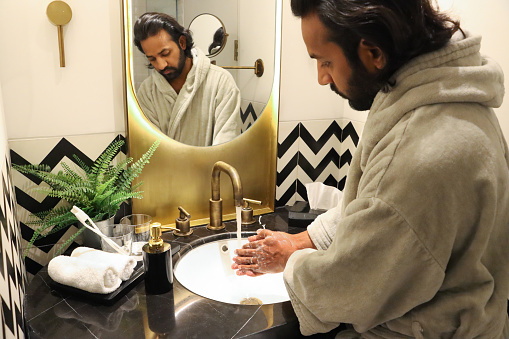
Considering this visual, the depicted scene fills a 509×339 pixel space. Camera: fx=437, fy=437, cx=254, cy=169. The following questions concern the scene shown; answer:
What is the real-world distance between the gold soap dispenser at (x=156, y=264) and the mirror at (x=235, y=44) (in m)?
0.44

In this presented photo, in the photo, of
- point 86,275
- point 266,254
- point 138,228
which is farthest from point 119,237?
point 266,254

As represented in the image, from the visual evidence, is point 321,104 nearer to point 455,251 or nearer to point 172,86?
point 172,86

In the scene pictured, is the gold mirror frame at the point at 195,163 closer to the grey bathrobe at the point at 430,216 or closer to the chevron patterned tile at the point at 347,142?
the chevron patterned tile at the point at 347,142

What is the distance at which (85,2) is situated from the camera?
127 cm

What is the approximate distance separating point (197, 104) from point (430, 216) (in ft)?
2.98

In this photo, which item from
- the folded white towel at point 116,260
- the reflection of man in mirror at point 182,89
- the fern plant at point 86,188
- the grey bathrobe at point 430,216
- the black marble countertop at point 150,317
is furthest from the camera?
the reflection of man in mirror at point 182,89

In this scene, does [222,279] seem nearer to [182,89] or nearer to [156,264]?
[156,264]

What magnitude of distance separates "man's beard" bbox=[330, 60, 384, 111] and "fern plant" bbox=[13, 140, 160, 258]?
2.37ft

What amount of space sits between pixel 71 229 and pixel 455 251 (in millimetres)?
1124

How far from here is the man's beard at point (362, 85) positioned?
2.74 feet

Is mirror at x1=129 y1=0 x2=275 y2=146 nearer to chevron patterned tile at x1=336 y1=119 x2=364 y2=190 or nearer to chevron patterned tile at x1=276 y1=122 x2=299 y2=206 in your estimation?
chevron patterned tile at x1=276 y1=122 x2=299 y2=206

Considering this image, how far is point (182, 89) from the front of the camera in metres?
1.42

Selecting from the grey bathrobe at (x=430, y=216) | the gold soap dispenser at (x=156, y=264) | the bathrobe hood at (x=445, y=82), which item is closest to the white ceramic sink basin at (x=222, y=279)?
the gold soap dispenser at (x=156, y=264)

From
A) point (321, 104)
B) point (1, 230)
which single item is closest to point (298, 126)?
point (321, 104)
